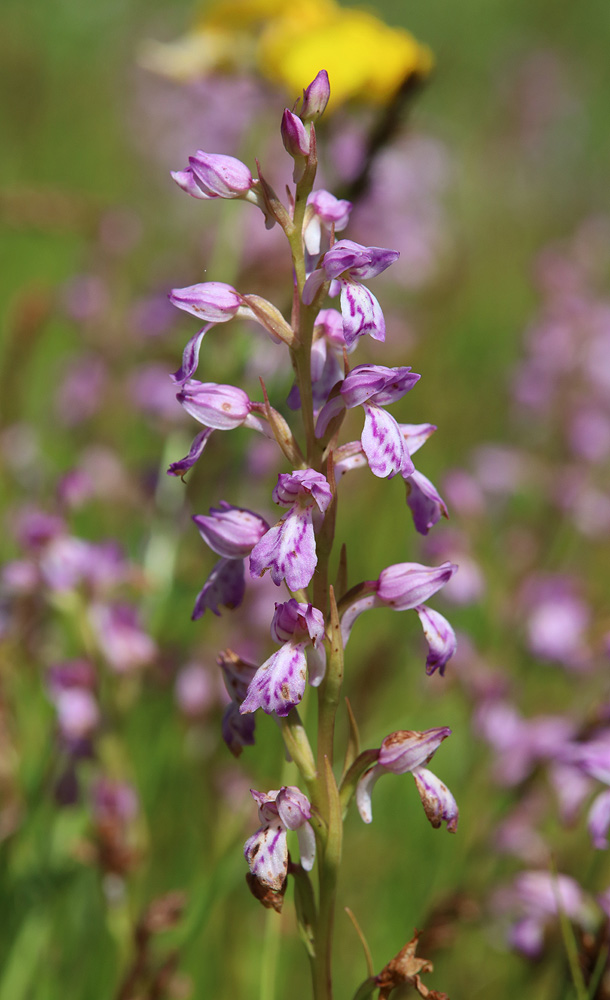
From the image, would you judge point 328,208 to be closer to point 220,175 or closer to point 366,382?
point 220,175

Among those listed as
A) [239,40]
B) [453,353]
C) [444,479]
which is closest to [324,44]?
[239,40]

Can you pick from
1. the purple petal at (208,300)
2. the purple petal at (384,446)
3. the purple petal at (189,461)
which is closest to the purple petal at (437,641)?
the purple petal at (384,446)

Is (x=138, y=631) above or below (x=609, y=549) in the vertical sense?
above

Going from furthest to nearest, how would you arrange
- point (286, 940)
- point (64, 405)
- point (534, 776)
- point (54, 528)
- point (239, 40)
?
point (64, 405), point (239, 40), point (286, 940), point (54, 528), point (534, 776)

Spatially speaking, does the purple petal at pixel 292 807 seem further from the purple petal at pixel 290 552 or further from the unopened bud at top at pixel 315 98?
the unopened bud at top at pixel 315 98

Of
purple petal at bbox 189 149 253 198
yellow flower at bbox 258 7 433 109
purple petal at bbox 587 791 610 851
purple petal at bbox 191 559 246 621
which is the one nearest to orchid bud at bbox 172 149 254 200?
purple petal at bbox 189 149 253 198

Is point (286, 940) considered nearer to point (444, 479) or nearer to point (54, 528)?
point (54, 528)

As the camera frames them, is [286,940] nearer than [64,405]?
Yes
